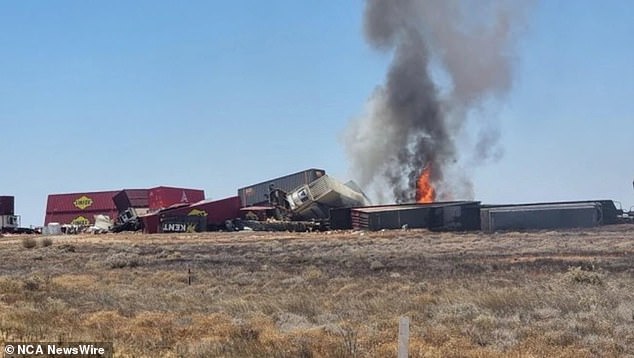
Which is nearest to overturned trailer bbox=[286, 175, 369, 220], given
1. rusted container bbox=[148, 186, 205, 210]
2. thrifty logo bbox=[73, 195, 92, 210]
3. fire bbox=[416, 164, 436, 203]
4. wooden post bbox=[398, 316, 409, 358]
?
fire bbox=[416, 164, 436, 203]

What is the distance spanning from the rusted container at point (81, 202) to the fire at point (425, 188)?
32643 mm

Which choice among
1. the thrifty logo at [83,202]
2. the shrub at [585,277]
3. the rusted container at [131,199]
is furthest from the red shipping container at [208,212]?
the shrub at [585,277]

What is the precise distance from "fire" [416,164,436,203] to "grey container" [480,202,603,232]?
18.7 m

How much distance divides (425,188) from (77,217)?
38.6 m

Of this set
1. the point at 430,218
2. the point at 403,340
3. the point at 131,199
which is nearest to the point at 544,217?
the point at 430,218

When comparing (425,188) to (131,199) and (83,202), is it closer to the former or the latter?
(131,199)

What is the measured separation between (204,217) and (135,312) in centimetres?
5103

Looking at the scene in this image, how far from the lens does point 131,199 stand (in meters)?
75.1

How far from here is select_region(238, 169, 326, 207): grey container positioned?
66000 millimetres

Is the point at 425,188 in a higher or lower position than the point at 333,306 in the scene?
higher

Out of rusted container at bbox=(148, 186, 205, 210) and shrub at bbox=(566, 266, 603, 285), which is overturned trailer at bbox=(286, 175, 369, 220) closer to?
rusted container at bbox=(148, 186, 205, 210)

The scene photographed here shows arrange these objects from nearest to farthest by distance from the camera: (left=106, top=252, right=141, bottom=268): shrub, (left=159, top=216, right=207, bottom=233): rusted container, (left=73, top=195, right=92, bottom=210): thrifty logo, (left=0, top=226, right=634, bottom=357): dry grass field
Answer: (left=0, top=226, right=634, bottom=357): dry grass field → (left=106, top=252, right=141, bottom=268): shrub → (left=159, top=216, right=207, bottom=233): rusted container → (left=73, top=195, right=92, bottom=210): thrifty logo

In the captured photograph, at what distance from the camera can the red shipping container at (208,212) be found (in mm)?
62875

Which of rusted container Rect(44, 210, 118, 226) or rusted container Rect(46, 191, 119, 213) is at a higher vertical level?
rusted container Rect(46, 191, 119, 213)
